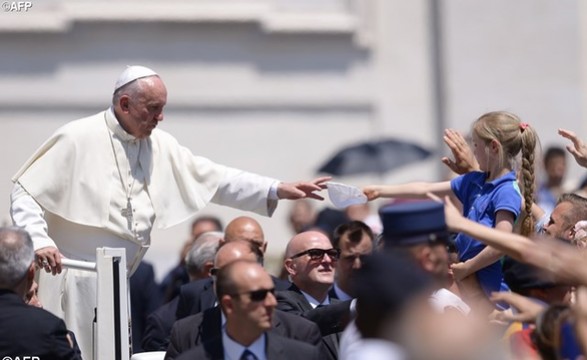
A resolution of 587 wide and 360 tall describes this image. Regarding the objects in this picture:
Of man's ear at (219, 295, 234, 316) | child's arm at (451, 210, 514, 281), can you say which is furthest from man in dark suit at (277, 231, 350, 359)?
man's ear at (219, 295, 234, 316)

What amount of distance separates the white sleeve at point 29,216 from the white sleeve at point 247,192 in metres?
1.13

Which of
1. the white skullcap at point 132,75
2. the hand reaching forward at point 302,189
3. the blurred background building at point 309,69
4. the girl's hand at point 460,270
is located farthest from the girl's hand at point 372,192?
the blurred background building at point 309,69

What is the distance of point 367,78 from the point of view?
18.4 meters

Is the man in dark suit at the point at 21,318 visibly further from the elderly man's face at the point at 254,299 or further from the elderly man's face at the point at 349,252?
the elderly man's face at the point at 349,252

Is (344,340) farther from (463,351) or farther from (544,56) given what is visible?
(544,56)

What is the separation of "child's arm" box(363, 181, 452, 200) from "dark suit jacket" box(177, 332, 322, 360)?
117cm

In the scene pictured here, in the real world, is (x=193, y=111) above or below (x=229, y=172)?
below

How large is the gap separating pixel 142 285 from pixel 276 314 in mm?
3979

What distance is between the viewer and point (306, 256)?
363 inches

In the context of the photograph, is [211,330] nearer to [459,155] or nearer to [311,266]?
[311,266]

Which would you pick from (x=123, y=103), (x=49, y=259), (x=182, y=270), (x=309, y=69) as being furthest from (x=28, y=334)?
(x=309, y=69)

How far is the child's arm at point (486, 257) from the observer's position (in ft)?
25.3

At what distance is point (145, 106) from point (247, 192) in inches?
34.2

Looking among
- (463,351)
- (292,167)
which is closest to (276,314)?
(463,351)
